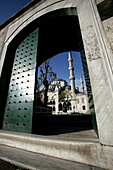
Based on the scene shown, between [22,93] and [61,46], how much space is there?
336 cm

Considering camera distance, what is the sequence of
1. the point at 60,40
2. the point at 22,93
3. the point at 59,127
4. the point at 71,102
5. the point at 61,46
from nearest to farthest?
the point at 22,93 < the point at 59,127 < the point at 60,40 < the point at 61,46 < the point at 71,102

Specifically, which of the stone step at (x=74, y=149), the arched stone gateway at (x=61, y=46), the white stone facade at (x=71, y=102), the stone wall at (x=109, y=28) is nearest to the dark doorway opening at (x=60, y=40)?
the arched stone gateway at (x=61, y=46)

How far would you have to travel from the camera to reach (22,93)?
204 centimetres

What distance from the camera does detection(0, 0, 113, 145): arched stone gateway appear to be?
1.09 meters

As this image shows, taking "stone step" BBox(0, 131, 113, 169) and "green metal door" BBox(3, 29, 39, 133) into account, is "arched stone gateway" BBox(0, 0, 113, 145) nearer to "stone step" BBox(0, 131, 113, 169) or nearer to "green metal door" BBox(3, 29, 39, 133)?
"green metal door" BBox(3, 29, 39, 133)

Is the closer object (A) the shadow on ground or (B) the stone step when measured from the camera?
(B) the stone step

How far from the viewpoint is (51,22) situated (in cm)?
290

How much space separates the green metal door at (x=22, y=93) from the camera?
1.78 metres

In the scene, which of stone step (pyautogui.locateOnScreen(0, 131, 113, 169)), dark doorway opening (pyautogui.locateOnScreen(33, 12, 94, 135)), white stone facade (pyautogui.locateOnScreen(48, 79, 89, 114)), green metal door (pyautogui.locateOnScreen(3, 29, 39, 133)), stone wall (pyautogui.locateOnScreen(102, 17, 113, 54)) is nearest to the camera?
stone step (pyautogui.locateOnScreen(0, 131, 113, 169))

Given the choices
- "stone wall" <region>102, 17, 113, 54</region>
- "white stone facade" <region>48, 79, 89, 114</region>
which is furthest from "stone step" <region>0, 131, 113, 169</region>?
"white stone facade" <region>48, 79, 89, 114</region>

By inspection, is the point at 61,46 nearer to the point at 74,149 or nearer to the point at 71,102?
the point at 74,149

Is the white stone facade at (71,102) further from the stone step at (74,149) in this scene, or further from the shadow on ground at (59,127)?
the stone step at (74,149)

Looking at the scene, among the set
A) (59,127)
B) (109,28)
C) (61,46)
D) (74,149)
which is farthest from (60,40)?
(74,149)

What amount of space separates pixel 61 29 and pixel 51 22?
0.50m
